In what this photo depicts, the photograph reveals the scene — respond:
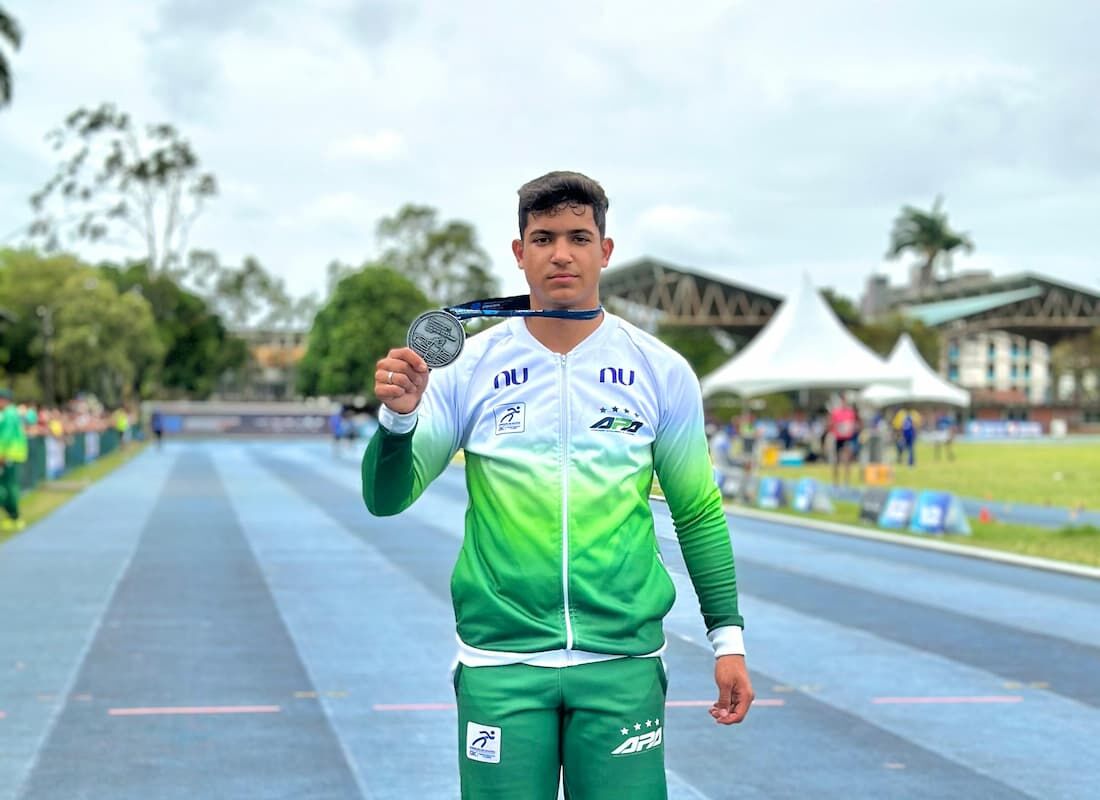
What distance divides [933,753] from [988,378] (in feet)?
478

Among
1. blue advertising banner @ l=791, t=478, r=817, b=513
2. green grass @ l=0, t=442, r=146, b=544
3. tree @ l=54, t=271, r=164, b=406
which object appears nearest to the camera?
green grass @ l=0, t=442, r=146, b=544

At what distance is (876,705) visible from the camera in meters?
8.36

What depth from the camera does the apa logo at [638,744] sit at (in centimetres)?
309

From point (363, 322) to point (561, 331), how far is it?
282 feet

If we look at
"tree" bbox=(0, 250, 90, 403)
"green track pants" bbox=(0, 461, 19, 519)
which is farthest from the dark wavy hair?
"tree" bbox=(0, 250, 90, 403)

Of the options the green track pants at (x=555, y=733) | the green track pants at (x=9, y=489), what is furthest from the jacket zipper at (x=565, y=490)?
the green track pants at (x=9, y=489)

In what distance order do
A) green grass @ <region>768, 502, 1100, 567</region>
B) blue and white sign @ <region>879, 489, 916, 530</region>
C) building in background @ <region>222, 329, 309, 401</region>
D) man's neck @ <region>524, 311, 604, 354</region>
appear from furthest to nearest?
building in background @ <region>222, 329, 309, 401</region> → blue and white sign @ <region>879, 489, 916, 530</region> → green grass @ <region>768, 502, 1100, 567</region> → man's neck @ <region>524, 311, 604, 354</region>

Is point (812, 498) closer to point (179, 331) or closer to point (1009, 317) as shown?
point (179, 331)

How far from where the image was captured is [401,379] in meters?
2.92

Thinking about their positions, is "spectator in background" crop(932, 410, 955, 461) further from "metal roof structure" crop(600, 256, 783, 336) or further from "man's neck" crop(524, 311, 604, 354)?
"man's neck" crop(524, 311, 604, 354)

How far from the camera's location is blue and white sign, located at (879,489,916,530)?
68.9 feet

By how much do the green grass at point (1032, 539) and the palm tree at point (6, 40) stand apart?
25589 mm

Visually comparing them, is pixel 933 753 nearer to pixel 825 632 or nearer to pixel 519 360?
pixel 825 632

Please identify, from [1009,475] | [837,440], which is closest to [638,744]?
[837,440]
